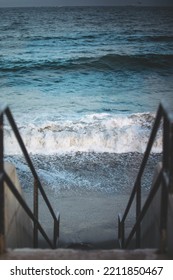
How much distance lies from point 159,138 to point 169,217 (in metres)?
8.60

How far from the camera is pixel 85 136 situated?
1138 centimetres

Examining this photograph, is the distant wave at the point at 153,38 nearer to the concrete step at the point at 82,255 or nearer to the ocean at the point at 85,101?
the ocean at the point at 85,101

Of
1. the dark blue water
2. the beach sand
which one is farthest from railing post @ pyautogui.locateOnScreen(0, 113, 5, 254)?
the dark blue water

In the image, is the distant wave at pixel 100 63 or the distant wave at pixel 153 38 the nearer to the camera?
the distant wave at pixel 100 63

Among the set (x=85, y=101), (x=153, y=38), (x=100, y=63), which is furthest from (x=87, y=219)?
(x=153, y=38)

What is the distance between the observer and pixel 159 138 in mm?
10711

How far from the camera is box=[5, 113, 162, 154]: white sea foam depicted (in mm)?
10594

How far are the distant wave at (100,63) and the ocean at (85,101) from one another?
2.5 inches

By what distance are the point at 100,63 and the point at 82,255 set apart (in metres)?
21.9

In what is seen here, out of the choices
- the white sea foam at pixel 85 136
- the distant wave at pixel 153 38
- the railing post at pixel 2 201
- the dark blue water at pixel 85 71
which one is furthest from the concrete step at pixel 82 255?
the distant wave at pixel 153 38

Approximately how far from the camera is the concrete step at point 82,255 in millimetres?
2354

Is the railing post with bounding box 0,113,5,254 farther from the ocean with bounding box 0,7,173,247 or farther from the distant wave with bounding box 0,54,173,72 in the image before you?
the distant wave with bounding box 0,54,173,72
